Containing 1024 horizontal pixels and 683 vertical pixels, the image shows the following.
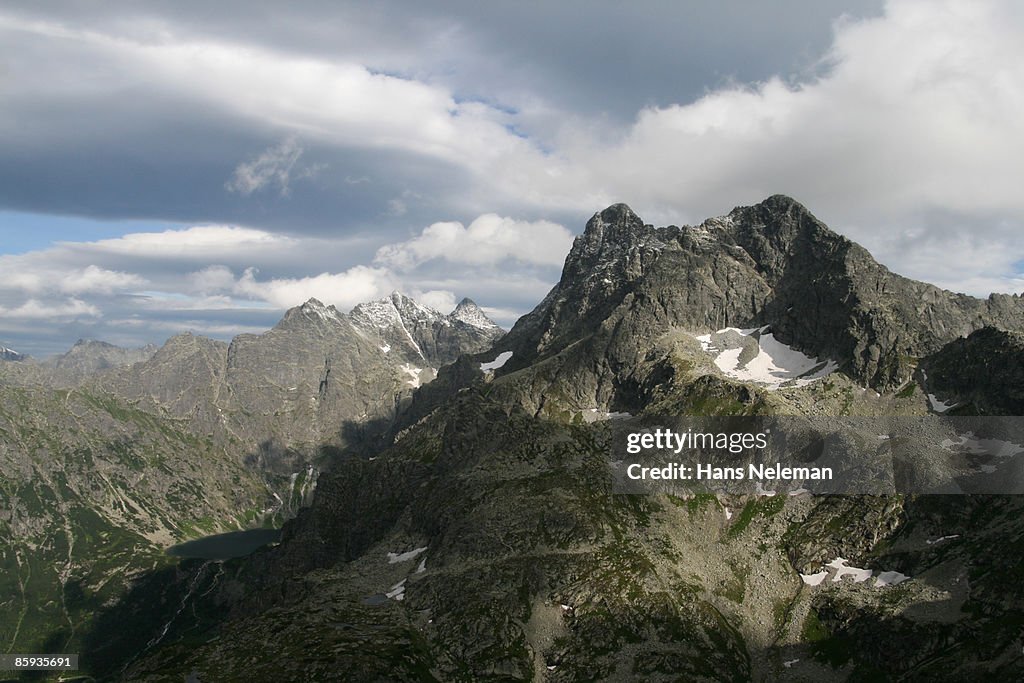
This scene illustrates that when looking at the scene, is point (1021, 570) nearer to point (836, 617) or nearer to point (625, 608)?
point (836, 617)

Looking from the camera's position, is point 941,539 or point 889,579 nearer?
point 889,579

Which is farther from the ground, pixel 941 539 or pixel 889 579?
pixel 941 539

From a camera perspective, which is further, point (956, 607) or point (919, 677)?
point (956, 607)

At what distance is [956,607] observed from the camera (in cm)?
17088

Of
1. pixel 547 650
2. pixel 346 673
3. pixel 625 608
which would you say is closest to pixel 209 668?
pixel 346 673

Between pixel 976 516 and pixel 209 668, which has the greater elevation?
pixel 976 516

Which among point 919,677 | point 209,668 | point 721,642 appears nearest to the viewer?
point 919,677

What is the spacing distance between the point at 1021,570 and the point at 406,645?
140611mm

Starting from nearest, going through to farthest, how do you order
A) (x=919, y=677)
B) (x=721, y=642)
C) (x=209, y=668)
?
(x=919, y=677) < (x=209, y=668) < (x=721, y=642)

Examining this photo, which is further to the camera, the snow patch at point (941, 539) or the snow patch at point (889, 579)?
the snow patch at point (941, 539)

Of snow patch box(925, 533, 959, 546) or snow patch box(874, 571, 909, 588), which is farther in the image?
snow patch box(925, 533, 959, 546)

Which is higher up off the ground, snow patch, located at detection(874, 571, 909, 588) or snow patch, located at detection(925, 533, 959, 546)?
snow patch, located at detection(925, 533, 959, 546)

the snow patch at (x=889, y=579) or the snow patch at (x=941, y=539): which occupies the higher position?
the snow patch at (x=941, y=539)

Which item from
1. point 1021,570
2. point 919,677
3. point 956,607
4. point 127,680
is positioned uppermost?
point 1021,570
